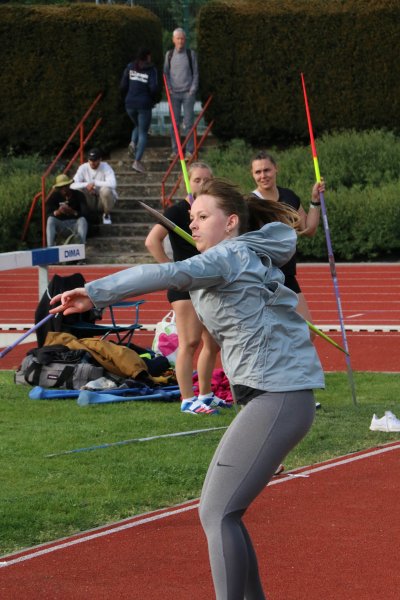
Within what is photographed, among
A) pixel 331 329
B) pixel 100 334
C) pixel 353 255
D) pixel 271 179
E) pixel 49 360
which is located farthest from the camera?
pixel 353 255

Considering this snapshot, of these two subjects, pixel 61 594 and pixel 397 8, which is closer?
pixel 61 594

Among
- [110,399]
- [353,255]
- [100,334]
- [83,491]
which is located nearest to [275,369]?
[83,491]

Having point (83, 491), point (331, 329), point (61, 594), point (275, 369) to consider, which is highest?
point (275, 369)

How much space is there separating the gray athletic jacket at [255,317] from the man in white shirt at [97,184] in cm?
1889

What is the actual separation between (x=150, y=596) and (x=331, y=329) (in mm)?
9128

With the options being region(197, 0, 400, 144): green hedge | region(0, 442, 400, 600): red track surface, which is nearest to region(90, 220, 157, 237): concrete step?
region(197, 0, 400, 144): green hedge

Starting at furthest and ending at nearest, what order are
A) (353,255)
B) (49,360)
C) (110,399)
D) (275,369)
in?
(353,255)
(49,360)
(110,399)
(275,369)

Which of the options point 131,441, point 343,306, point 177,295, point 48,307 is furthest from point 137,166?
point 131,441

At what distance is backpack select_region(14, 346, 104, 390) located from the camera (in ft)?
35.3

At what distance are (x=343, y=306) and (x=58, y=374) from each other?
23.2ft

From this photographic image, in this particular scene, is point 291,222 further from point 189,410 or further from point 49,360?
point 49,360

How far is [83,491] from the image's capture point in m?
7.43

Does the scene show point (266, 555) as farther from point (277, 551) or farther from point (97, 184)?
point (97, 184)

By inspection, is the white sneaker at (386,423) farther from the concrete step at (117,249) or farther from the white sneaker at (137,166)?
the white sneaker at (137,166)
